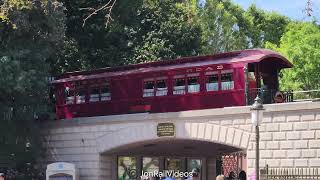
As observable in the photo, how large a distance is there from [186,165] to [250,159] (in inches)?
488

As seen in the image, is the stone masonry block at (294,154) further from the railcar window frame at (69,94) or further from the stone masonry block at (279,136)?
the railcar window frame at (69,94)

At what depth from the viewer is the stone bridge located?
72.7 feet

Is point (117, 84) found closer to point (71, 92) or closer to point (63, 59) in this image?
point (71, 92)

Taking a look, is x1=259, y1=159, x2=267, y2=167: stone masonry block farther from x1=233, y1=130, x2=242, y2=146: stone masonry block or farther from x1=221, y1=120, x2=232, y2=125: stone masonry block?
x1=221, y1=120, x2=232, y2=125: stone masonry block

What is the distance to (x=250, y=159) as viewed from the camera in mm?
23297

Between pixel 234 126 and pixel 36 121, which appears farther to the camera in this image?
pixel 36 121

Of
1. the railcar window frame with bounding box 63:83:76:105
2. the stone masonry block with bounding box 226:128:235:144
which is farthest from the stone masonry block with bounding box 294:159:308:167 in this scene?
the railcar window frame with bounding box 63:83:76:105

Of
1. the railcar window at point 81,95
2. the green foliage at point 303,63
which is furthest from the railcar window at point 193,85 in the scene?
the green foliage at point 303,63

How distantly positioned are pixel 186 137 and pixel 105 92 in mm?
5484

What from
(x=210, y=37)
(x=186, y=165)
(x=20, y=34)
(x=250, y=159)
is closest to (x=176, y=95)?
(x=250, y=159)

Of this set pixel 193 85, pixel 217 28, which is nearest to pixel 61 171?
pixel 193 85

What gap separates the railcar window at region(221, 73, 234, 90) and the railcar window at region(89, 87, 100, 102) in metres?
6.90

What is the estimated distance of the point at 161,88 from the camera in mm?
26859

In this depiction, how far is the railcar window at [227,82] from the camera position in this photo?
24.7 metres
